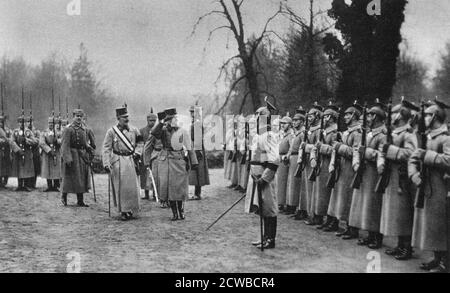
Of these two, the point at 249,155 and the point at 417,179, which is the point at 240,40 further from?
the point at 417,179

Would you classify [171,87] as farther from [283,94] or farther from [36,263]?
[36,263]

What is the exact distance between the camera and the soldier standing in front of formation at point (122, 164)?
419 inches

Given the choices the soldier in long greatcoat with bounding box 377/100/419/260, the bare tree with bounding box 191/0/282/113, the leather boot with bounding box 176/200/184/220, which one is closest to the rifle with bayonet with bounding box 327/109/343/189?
the soldier in long greatcoat with bounding box 377/100/419/260

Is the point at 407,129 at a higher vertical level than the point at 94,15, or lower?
lower

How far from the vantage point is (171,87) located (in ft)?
59.7

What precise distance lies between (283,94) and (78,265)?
11.8 metres

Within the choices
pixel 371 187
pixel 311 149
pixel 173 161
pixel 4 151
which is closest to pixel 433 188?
pixel 371 187

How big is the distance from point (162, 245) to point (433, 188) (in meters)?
4.02

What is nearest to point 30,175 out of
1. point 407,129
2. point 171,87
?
point 171,87

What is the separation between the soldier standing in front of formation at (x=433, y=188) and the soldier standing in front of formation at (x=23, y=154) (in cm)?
1182

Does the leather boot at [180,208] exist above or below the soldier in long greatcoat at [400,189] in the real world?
below

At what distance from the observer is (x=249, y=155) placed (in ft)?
28.7

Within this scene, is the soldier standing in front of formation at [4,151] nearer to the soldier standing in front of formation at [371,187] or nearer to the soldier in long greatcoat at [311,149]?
the soldier in long greatcoat at [311,149]

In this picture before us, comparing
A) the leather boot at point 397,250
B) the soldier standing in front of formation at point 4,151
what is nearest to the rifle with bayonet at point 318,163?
the leather boot at point 397,250
